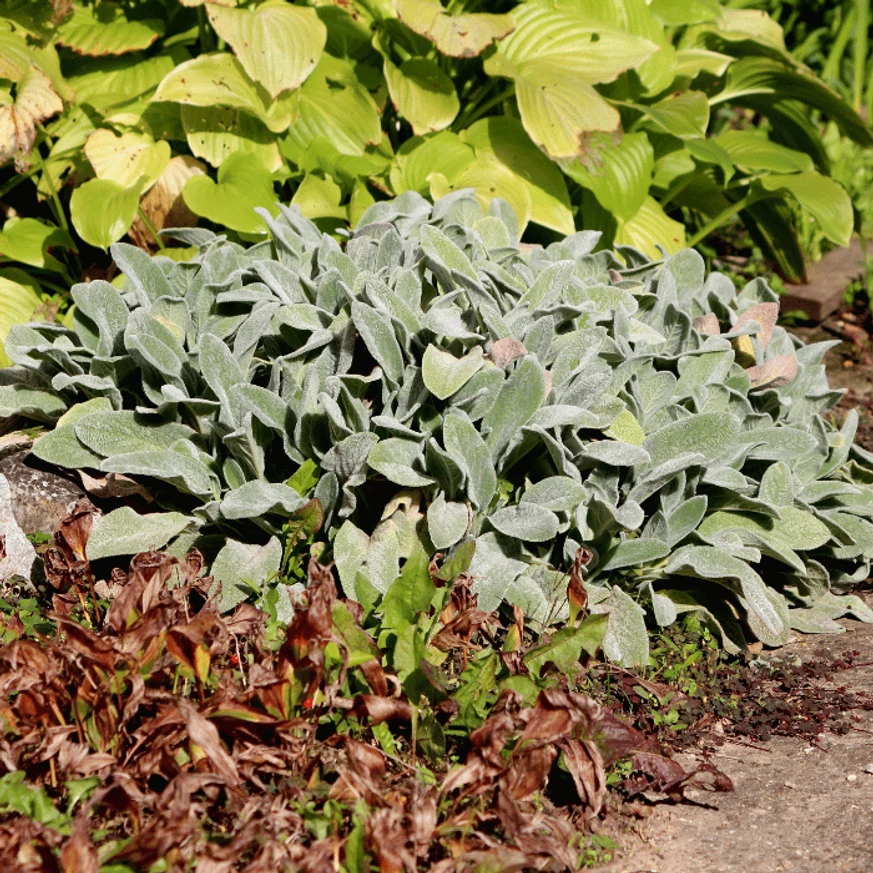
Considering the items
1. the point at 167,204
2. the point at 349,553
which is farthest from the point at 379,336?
the point at 167,204

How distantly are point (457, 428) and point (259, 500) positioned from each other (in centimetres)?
53

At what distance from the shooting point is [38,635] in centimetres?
249

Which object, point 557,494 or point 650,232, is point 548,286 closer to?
point 557,494

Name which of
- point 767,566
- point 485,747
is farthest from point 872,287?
point 485,747

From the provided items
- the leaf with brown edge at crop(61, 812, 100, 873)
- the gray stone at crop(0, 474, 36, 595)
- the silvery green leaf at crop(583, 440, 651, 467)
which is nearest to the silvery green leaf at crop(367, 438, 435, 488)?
the silvery green leaf at crop(583, 440, 651, 467)

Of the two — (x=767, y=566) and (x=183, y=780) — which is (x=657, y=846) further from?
(x=767, y=566)

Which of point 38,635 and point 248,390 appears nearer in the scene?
point 38,635

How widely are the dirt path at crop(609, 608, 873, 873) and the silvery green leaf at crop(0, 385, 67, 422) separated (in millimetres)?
2023

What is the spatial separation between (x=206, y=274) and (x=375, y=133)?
1.19 metres

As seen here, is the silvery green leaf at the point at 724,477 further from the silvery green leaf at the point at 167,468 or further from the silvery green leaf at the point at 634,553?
the silvery green leaf at the point at 167,468

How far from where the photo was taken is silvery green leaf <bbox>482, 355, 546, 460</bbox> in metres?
2.80

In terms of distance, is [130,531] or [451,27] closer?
[130,531]

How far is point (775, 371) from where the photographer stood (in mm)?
3422

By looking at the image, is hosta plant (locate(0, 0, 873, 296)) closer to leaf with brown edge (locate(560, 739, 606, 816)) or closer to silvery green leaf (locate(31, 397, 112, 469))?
silvery green leaf (locate(31, 397, 112, 469))
